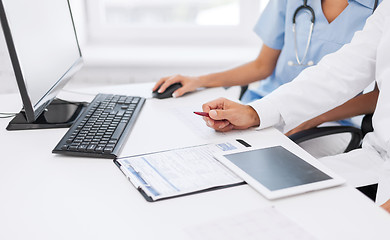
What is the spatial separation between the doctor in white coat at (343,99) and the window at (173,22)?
3.96 feet

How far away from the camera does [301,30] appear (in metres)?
1.43

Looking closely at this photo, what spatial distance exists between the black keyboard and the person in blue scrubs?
6.8 inches

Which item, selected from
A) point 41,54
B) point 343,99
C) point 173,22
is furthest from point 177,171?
point 173,22

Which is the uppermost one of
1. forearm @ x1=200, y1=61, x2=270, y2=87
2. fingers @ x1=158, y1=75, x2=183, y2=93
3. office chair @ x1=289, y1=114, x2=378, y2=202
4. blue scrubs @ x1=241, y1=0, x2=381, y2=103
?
blue scrubs @ x1=241, y1=0, x2=381, y2=103

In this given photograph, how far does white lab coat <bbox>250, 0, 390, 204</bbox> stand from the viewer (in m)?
1.05

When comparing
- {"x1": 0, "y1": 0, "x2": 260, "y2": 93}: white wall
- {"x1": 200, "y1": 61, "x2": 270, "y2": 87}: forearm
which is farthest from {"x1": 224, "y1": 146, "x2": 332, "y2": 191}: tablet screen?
Result: {"x1": 0, "y1": 0, "x2": 260, "y2": 93}: white wall

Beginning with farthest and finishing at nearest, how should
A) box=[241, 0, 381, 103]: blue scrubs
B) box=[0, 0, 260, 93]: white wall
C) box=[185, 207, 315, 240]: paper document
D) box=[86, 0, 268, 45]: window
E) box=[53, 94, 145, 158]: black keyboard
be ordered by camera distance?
box=[86, 0, 268, 45]: window, box=[0, 0, 260, 93]: white wall, box=[241, 0, 381, 103]: blue scrubs, box=[53, 94, 145, 158]: black keyboard, box=[185, 207, 315, 240]: paper document

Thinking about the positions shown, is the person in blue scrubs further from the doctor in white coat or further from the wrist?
the wrist

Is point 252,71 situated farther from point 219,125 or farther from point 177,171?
point 177,171

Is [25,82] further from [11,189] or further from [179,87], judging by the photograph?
[179,87]

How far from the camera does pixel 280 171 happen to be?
82 cm

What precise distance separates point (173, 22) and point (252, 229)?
1844mm

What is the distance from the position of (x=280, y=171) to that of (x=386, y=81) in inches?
16.8

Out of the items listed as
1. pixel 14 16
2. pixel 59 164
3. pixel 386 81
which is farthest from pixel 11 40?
pixel 386 81
